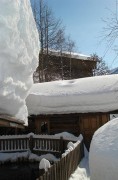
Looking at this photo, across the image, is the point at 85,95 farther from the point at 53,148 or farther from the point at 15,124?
the point at 15,124

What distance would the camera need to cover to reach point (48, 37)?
3725 cm

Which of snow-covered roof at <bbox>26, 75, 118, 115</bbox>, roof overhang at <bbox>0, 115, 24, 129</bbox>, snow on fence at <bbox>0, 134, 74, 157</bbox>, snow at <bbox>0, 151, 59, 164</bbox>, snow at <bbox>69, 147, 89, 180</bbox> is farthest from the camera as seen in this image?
snow-covered roof at <bbox>26, 75, 118, 115</bbox>

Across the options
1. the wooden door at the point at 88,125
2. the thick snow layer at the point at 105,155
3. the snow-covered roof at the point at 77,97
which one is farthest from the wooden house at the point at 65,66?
the thick snow layer at the point at 105,155

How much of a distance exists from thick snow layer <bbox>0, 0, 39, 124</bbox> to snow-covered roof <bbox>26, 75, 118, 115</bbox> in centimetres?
603

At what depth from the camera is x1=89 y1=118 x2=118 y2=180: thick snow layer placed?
8.09 metres

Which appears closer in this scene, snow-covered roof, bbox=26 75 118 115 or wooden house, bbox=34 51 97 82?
snow-covered roof, bbox=26 75 118 115

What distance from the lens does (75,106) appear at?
1939 centimetres

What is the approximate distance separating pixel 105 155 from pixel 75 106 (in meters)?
11.1

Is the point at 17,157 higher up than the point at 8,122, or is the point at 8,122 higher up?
the point at 8,122

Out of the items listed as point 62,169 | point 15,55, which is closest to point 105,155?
point 62,169

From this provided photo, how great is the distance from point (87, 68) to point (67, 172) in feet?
104

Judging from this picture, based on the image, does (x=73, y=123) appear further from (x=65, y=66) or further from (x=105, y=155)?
(x=65, y=66)

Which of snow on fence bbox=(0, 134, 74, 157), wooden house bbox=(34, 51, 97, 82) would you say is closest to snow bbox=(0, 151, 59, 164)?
snow on fence bbox=(0, 134, 74, 157)

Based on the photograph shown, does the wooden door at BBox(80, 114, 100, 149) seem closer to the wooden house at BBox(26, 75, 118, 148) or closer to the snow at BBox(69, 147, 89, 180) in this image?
the wooden house at BBox(26, 75, 118, 148)
